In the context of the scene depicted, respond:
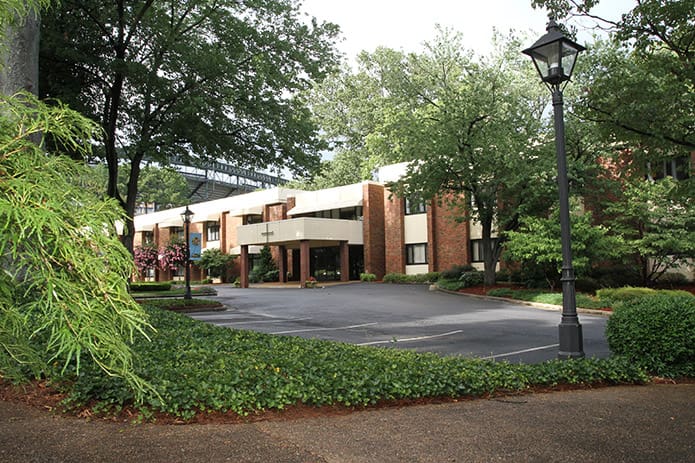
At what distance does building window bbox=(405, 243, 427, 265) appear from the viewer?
113 feet

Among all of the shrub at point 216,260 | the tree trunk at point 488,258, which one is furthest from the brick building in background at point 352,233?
the tree trunk at point 488,258

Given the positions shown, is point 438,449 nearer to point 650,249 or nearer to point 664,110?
point 664,110

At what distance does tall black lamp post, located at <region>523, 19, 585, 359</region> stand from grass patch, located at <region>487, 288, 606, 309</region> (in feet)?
37.1

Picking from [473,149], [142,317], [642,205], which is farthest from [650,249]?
[142,317]

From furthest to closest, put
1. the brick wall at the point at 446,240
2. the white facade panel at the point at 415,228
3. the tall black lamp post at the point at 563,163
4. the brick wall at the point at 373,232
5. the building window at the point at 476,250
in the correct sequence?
the brick wall at the point at 373,232, the white facade panel at the point at 415,228, the brick wall at the point at 446,240, the building window at the point at 476,250, the tall black lamp post at the point at 563,163

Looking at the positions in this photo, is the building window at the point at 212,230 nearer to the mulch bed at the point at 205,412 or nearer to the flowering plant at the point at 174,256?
the flowering plant at the point at 174,256

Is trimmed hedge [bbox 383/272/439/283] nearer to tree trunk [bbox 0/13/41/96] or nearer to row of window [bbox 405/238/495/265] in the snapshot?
row of window [bbox 405/238/495/265]

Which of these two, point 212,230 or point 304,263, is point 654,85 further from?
point 212,230

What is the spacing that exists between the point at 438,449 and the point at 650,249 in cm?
1996

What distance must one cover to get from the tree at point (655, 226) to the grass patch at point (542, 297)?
12.1 ft

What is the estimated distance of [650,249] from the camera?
20734mm

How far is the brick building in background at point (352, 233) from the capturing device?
33.3 metres

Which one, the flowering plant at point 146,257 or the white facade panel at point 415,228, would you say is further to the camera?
the flowering plant at point 146,257

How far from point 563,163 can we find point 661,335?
8.79 feet
